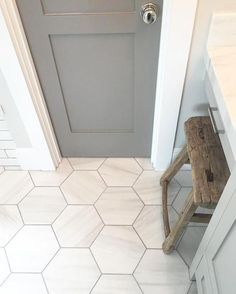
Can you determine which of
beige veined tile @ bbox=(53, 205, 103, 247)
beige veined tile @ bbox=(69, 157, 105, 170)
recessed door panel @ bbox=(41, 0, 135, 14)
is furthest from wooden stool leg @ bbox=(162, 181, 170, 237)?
recessed door panel @ bbox=(41, 0, 135, 14)

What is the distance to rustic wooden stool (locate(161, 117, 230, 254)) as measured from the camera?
38.9 inches

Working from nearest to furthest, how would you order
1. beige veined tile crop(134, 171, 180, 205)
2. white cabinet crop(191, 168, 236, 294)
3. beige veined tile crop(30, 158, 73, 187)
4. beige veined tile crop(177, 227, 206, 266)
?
white cabinet crop(191, 168, 236, 294)
beige veined tile crop(177, 227, 206, 266)
beige veined tile crop(134, 171, 180, 205)
beige veined tile crop(30, 158, 73, 187)

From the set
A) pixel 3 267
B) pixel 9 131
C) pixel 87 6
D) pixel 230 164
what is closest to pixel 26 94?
pixel 9 131

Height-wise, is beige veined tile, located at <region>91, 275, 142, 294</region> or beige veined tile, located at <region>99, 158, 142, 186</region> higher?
beige veined tile, located at <region>99, 158, 142, 186</region>

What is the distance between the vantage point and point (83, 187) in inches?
63.9

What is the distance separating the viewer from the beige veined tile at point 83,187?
5.16ft

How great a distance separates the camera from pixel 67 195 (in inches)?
62.6

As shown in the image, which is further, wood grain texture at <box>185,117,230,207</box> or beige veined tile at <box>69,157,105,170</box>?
beige veined tile at <box>69,157,105,170</box>

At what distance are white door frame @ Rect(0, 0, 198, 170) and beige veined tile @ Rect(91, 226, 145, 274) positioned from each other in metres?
0.46

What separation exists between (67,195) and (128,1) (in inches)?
41.2

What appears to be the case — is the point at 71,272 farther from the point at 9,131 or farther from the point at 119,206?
the point at 9,131

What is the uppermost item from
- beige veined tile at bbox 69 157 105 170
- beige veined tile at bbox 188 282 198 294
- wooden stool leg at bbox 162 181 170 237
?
wooden stool leg at bbox 162 181 170 237

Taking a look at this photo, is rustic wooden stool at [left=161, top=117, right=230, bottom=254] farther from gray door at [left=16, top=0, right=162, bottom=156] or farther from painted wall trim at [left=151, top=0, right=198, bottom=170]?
gray door at [left=16, top=0, right=162, bottom=156]

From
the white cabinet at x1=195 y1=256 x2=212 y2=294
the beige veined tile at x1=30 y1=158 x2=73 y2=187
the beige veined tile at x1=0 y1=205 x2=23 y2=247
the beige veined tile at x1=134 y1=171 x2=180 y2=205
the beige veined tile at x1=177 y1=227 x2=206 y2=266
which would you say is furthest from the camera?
the beige veined tile at x1=30 y1=158 x2=73 y2=187
